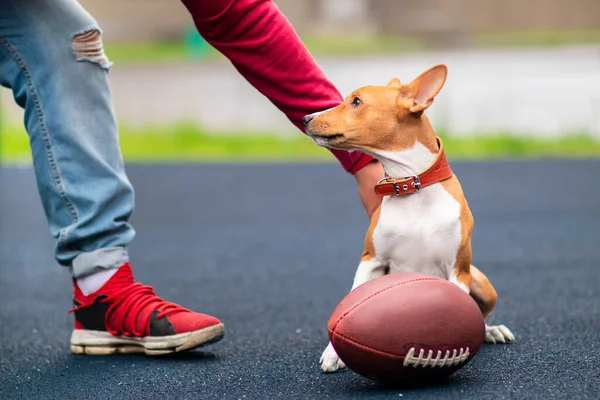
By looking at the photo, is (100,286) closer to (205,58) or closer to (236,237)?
(236,237)

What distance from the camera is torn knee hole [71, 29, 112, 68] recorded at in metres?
2.18

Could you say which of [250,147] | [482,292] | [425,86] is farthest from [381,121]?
[250,147]

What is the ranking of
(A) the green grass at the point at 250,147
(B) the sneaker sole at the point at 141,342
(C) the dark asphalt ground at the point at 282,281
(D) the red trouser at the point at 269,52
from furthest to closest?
1. (A) the green grass at the point at 250,147
2. (B) the sneaker sole at the point at 141,342
3. (D) the red trouser at the point at 269,52
4. (C) the dark asphalt ground at the point at 282,281

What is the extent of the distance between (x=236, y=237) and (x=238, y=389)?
2697 millimetres

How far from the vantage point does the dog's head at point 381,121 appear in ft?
6.25

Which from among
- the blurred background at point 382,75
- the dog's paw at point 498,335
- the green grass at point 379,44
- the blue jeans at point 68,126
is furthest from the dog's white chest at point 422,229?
the green grass at point 379,44

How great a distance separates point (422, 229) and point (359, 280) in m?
0.19

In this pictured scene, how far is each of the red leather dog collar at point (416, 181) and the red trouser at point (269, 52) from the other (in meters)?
0.22

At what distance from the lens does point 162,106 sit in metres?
10.9

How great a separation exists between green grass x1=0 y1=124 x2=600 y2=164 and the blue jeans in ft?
19.5

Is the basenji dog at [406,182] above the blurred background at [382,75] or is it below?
above

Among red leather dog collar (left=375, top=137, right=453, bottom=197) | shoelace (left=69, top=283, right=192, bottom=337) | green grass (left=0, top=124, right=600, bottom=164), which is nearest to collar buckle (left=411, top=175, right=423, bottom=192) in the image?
red leather dog collar (left=375, top=137, right=453, bottom=197)

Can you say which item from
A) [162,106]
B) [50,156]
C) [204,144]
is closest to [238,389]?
[50,156]

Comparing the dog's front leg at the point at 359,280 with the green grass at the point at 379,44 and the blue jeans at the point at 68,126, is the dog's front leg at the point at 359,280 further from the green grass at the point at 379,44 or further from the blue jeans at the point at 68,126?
the green grass at the point at 379,44
